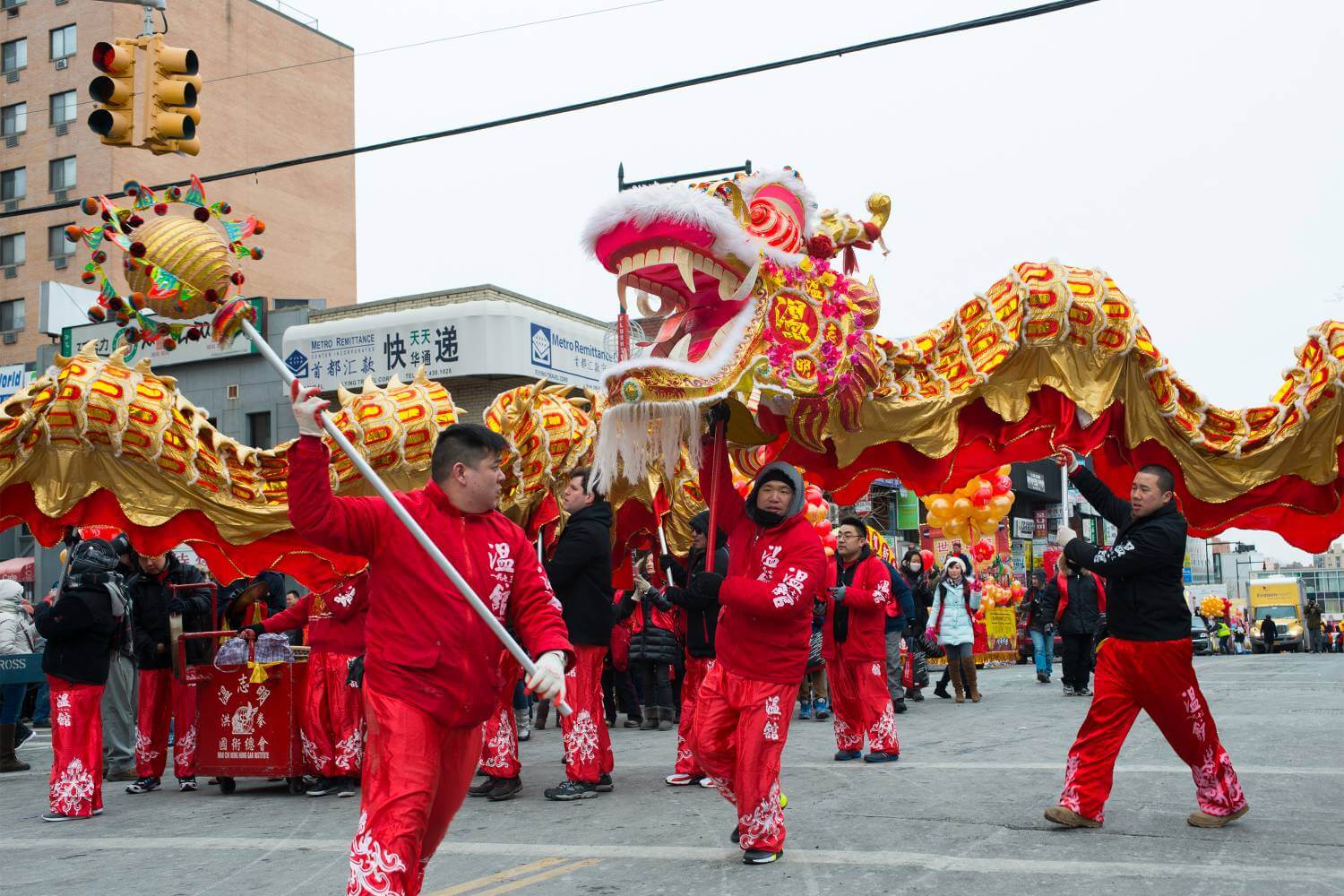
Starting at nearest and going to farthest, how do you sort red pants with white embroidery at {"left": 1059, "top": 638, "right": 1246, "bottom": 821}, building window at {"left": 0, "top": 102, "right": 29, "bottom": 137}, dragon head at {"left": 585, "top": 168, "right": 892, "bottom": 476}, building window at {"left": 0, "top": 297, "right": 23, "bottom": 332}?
red pants with white embroidery at {"left": 1059, "top": 638, "right": 1246, "bottom": 821} → dragon head at {"left": 585, "top": 168, "right": 892, "bottom": 476} → building window at {"left": 0, "top": 297, "right": 23, "bottom": 332} → building window at {"left": 0, "top": 102, "right": 29, "bottom": 137}

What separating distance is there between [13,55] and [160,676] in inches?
1500

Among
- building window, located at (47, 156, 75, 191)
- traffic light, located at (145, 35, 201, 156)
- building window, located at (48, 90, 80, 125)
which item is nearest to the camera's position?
traffic light, located at (145, 35, 201, 156)

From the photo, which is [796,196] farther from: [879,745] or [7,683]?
[7,683]

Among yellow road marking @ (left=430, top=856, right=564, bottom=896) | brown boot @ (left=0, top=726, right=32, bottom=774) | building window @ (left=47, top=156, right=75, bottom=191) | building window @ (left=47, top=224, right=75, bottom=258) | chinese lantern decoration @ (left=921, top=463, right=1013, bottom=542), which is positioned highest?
building window @ (left=47, top=156, right=75, bottom=191)

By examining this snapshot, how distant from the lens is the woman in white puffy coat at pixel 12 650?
11.2 meters

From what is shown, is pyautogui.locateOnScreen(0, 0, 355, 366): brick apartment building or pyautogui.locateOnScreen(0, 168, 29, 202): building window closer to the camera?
pyautogui.locateOnScreen(0, 0, 355, 366): brick apartment building

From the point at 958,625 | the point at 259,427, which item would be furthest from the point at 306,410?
the point at 259,427

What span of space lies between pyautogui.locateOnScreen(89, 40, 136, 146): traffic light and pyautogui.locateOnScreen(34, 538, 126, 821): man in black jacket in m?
3.08

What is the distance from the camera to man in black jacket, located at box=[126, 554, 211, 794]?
9250mm

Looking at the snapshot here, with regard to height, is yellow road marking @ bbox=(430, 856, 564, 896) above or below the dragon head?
below

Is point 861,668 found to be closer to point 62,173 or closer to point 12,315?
point 62,173

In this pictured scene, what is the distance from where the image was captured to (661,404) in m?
6.78

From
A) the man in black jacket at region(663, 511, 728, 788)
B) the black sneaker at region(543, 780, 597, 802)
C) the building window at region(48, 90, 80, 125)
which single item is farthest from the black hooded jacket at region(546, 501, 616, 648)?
the building window at region(48, 90, 80, 125)

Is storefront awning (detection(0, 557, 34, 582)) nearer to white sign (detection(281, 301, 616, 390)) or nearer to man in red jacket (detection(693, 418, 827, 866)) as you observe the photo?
white sign (detection(281, 301, 616, 390))
